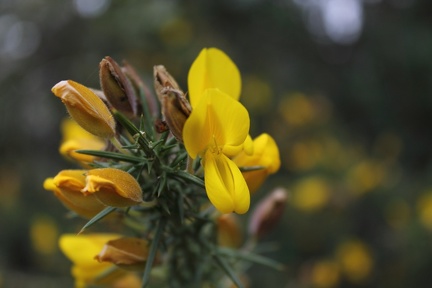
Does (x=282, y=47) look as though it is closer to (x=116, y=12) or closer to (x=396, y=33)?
(x=396, y=33)

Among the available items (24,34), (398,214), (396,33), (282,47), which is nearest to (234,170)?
(398,214)

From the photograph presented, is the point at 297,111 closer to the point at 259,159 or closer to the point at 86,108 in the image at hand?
the point at 259,159

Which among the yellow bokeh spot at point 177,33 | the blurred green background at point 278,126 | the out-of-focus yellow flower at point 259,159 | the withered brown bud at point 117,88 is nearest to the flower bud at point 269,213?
the out-of-focus yellow flower at point 259,159

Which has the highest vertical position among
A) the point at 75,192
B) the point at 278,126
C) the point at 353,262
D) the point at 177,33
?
A: the point at 177,33

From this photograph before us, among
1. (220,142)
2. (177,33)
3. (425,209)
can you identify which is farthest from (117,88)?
(177,33)

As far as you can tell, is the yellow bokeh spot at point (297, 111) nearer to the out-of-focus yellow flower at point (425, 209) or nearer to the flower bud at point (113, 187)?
the out-of-focus yellow flower at point (425, 209)

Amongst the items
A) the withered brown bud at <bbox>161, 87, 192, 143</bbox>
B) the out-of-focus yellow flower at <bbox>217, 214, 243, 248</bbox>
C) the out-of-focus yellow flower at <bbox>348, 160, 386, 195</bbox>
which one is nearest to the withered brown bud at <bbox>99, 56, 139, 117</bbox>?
the withered brown bud at <bbox>161, 87, 192, 143</bbox>
